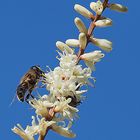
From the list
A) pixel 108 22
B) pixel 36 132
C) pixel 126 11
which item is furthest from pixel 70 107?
pixel 126 11

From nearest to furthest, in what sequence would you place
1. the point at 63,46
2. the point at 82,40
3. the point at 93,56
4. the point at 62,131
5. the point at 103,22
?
the point at 62,131 < the point at 82,40 < the point at 103,22 < the point at 93,56 < the point at 63,46

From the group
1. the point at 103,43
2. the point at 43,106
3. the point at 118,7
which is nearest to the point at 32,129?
the point at 43,106

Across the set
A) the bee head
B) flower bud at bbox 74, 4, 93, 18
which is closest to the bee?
the bee head

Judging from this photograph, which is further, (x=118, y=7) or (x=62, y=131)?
(x=118, y=7)

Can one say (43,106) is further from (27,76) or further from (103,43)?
(103,43)

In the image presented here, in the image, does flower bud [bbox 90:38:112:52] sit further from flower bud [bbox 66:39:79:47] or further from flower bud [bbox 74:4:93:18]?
flower bud [bbox 74:4:93:18]

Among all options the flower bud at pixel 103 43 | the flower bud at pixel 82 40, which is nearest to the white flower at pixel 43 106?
the flower bud at pixel 82 40

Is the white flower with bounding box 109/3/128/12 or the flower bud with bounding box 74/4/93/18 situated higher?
the white flower with bounding box 109/3/128/12
